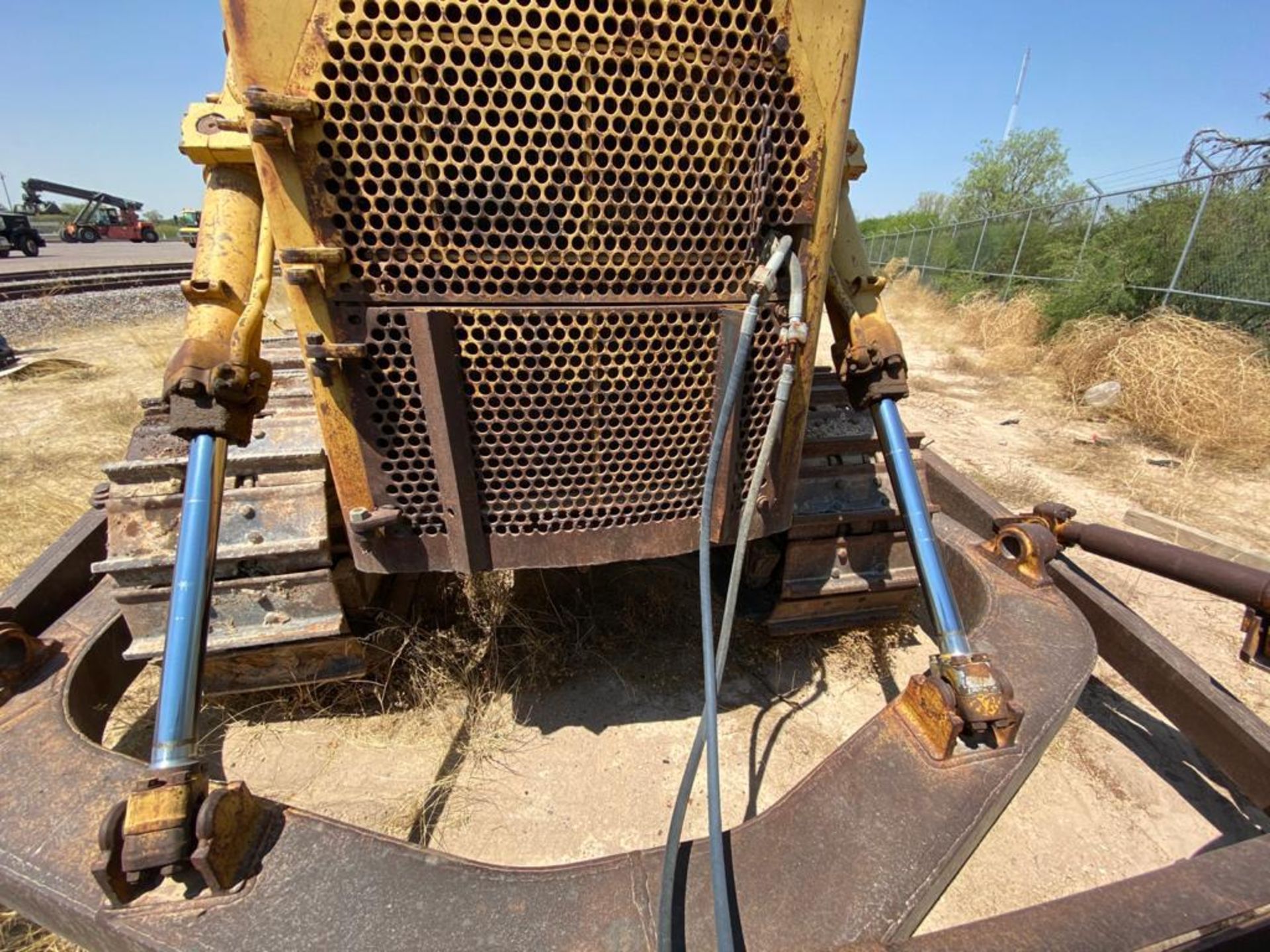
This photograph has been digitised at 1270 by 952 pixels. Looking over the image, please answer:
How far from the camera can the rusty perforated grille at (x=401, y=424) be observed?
148cm

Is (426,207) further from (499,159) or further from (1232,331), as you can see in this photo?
(1232,331)

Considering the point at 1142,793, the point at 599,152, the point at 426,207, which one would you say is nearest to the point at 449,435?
the point at 426,207

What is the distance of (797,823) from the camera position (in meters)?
1.33

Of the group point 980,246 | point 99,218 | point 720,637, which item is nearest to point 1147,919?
point 720,637

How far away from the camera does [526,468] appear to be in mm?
1677

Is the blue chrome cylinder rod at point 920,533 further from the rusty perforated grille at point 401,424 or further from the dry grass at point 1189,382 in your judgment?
the dry grass at point 1189,382

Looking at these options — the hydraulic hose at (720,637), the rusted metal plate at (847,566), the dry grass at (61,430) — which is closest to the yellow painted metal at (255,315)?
the hydraulic hose at (720,637)

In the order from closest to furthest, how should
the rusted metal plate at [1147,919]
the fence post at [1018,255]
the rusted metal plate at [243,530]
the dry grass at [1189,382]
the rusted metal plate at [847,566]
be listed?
the rusted metal plate at [1147,919] < the rusted metal plate at [243,530] < the rusted metal plate at [847,566] < the dry grass at [1189,382] < the fence post at [1018,255]

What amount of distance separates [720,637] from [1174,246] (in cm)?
1175

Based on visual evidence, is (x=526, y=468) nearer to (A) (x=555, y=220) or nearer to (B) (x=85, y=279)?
(A) (x=555, y=220)

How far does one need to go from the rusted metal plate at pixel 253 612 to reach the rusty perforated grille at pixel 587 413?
0.82 metres

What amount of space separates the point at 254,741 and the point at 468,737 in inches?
35.3

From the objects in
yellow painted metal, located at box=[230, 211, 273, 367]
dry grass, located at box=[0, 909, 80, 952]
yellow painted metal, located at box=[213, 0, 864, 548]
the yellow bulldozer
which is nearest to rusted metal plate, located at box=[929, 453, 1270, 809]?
the yellow bulldozer

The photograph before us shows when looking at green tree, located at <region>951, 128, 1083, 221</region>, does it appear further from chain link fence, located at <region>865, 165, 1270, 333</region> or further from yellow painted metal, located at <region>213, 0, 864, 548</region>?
yellow painted metal, located at <region>213, 0, 864, 548</region>
